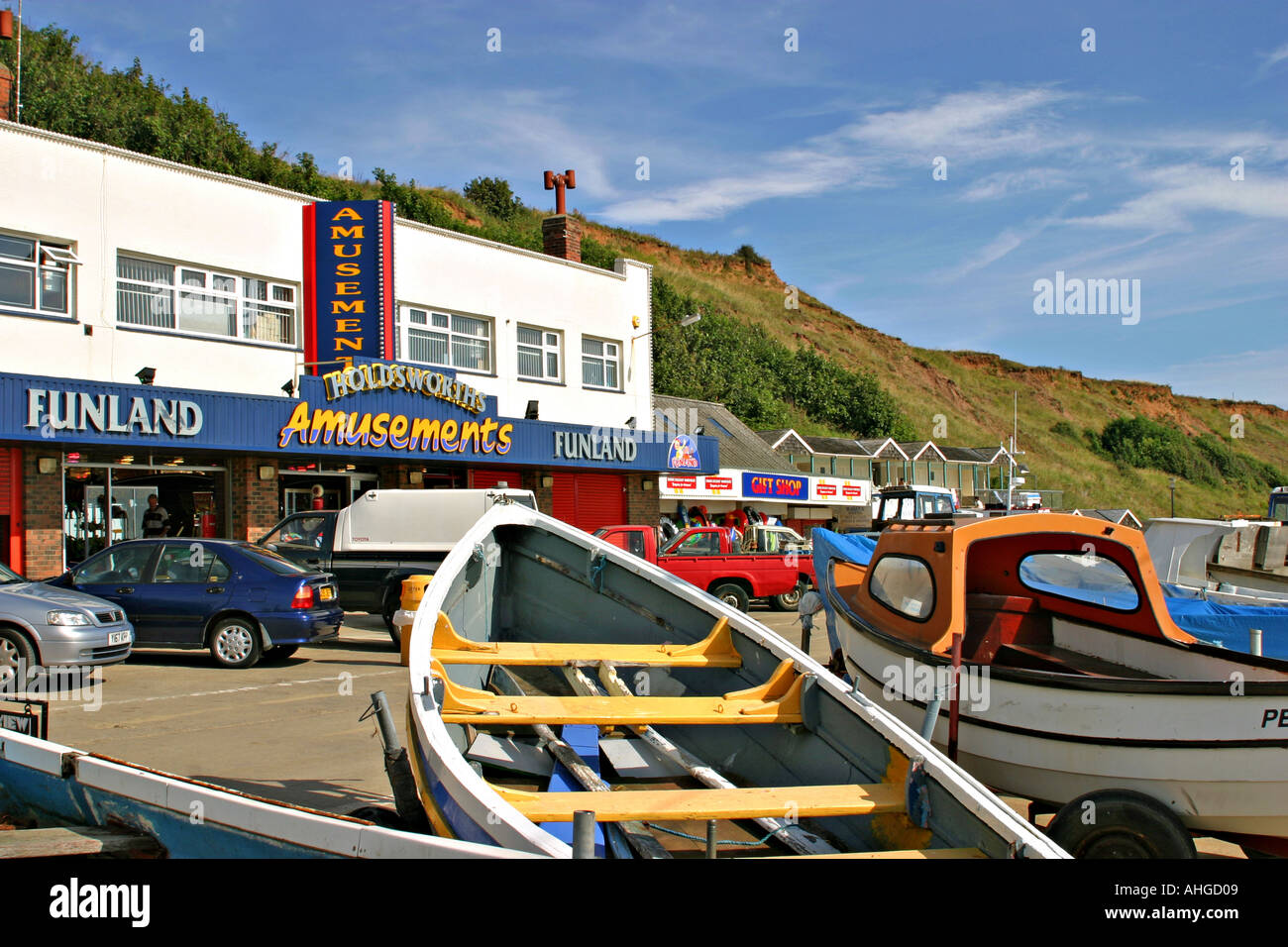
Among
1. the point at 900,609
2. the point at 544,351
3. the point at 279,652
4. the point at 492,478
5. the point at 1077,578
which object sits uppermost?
the point at 544,351

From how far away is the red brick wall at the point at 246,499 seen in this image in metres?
18.9

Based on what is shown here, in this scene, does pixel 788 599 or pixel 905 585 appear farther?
pixel 788 599

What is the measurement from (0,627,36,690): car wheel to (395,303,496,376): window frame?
1176cm

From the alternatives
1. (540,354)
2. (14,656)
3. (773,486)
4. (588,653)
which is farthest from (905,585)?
(773,486)

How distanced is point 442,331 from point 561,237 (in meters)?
6.03

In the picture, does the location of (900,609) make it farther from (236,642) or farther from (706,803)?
(236,642)

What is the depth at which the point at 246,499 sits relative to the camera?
18.9 m

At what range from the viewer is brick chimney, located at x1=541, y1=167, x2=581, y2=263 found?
27344 millimetres

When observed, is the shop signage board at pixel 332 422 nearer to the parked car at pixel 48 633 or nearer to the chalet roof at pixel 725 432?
the parked car at pixel 48 633

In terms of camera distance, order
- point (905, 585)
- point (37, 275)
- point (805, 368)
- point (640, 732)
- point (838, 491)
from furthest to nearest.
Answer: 1. point (805, 368)
2. point (838, 491)
3. point (37, 275)
4. point (905, 585)
5. point (640, 732)

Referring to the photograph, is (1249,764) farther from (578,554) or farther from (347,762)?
(347,762)

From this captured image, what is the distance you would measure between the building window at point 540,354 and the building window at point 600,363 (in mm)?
844

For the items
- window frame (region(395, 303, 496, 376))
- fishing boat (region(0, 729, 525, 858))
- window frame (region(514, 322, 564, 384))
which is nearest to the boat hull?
fishing boat (region(0, 729, 525, 858))

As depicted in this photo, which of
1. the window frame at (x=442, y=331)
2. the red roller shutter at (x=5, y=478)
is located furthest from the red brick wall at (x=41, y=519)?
the window frame at (x=442, y=331)
